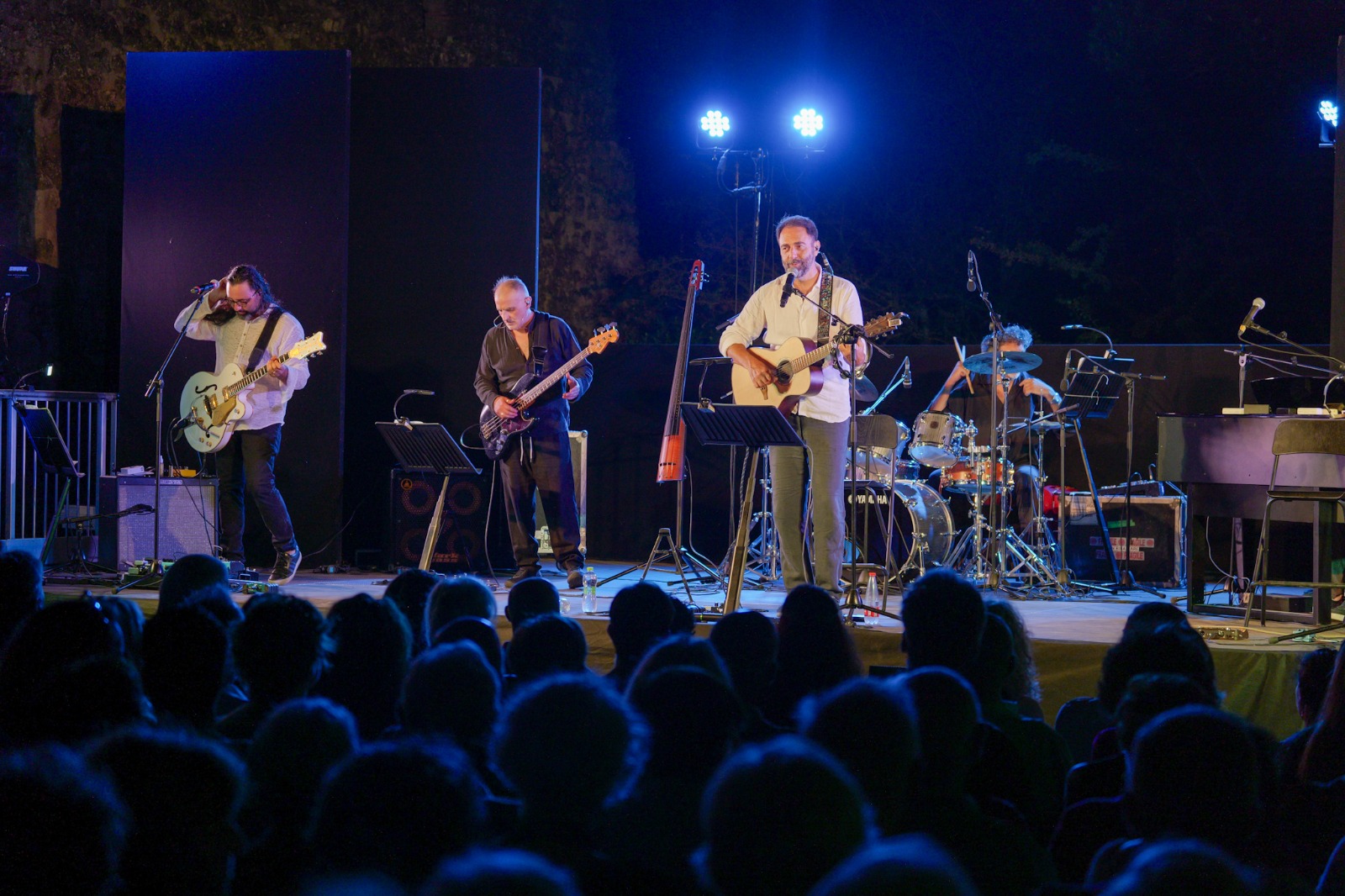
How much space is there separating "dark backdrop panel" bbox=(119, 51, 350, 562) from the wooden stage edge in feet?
6.91

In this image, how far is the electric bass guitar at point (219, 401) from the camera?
320 inches

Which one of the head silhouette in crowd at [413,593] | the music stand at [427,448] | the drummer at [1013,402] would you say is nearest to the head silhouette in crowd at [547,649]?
the head silhouette in crowd at [413,593]

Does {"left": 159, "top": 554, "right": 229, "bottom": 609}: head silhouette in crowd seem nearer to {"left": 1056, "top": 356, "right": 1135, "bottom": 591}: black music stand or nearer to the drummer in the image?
the drummer

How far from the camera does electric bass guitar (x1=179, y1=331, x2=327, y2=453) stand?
26.6ft

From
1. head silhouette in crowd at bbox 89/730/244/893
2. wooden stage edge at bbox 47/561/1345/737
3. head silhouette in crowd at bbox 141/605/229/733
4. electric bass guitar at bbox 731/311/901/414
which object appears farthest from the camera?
electric bass guitar at bbox 731/311/901/414

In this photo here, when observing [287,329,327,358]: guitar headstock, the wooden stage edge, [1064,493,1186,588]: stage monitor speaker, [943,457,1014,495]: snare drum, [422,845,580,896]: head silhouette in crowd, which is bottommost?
the wooden stage edge

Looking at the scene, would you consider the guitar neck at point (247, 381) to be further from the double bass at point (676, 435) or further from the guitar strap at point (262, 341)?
the double bass at point (676, 435)

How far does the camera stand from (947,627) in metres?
3.32

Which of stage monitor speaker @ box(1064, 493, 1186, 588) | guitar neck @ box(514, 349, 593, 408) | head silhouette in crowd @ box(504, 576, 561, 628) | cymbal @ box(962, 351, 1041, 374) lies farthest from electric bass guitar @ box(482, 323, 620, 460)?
stage monitor speaker @ box(1064, 493, 1186, 588)

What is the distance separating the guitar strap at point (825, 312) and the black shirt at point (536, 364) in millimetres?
2309

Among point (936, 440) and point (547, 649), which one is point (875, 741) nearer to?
point (547, 649)

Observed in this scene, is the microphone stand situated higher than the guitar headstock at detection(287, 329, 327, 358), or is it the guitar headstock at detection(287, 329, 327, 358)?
the guitar headstock at detection(287, 329, 327, 358)

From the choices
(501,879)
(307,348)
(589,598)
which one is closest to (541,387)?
(307,348)

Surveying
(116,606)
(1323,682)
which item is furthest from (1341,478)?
(116,606)
